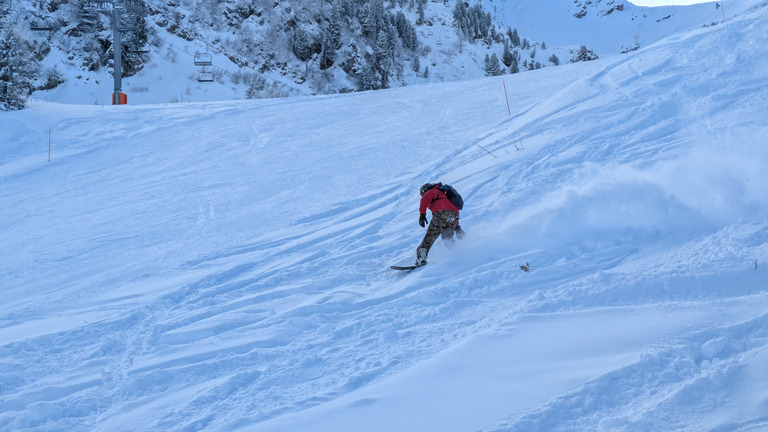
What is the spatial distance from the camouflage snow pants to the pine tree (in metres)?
14.9

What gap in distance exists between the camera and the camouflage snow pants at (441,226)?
7.00m

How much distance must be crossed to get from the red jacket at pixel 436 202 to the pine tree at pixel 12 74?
14627 mm

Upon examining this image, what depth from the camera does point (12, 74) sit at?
16141 mm

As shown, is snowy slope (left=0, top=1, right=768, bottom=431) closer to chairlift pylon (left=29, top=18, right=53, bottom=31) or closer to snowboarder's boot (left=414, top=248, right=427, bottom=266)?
snowboarder's boot (left=414, top=248, right=427, bottom=266)

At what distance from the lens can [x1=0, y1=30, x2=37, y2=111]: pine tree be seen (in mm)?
16062

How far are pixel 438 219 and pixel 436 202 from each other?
231 mm

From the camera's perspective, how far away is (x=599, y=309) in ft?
16.2

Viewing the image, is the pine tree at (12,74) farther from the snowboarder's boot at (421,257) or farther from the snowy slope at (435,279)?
the snowboarder's boot at (421,257)

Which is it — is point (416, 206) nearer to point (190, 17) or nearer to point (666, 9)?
point (190, 17)

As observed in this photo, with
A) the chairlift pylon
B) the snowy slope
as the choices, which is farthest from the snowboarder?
the chairlift pylon

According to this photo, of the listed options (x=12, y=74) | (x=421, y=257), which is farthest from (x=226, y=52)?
(x=421, y=257)

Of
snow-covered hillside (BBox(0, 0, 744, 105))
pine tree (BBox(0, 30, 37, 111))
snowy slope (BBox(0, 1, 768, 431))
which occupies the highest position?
snow-covered hillside (BBox(0, 0, 744, 105))

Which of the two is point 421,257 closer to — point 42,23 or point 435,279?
point 435,279

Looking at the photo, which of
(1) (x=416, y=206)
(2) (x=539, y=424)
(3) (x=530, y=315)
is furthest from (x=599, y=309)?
(1) (x=416, y=206)
